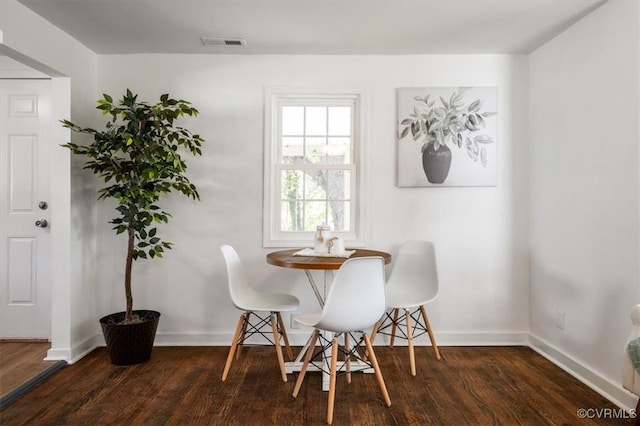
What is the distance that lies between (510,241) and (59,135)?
3.68 meters

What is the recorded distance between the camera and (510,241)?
340 cm

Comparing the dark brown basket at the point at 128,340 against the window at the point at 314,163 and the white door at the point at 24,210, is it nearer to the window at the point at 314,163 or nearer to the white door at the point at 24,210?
the white door at the point at 24,210

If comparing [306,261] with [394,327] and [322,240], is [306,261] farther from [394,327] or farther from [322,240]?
[394,327]

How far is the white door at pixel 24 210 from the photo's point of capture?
11.2 ft

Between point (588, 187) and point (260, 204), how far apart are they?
241 centimetres

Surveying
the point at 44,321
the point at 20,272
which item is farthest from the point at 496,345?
the point at 20,272

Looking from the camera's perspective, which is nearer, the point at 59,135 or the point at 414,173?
the point at 59,135

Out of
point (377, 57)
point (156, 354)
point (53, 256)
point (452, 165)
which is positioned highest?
point (377, 57)

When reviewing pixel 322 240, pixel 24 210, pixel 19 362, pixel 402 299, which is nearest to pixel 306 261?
pixel 322 240

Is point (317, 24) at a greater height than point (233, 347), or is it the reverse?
point (317, 24)

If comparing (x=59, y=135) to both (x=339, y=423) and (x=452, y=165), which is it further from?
(x=452, y=165)

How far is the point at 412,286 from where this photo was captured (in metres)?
3.16

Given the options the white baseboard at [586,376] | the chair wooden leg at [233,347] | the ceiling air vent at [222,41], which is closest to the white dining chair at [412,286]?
the white baseboard at [586,376]
